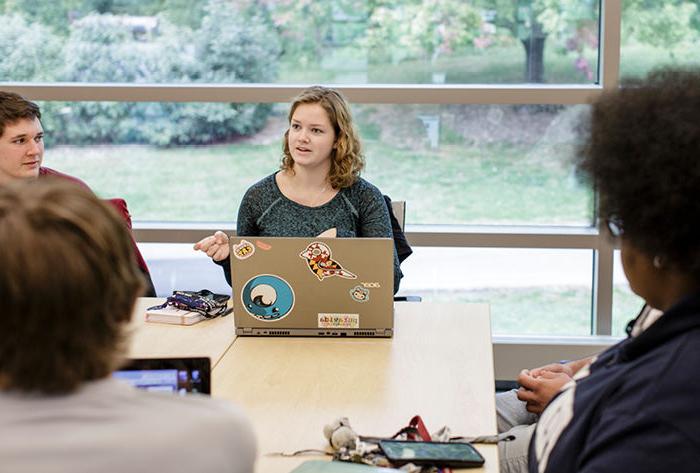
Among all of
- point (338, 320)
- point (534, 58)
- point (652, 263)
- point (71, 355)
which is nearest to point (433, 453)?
point (652, 263)

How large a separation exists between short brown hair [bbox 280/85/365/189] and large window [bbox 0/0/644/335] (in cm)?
71

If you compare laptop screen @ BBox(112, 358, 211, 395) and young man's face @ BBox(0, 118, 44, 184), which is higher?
young man's face @ BBox(0, 118, 44, 184)

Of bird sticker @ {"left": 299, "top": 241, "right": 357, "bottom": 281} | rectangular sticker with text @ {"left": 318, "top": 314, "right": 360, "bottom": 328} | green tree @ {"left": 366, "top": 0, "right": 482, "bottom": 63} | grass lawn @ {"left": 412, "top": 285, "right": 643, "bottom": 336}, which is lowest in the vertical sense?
grass lawn @ {"left": 412, "top": 285, "right": 643, "bottom": 336}

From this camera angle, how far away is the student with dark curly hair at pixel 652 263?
1.34m

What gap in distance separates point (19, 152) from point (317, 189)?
1.03m

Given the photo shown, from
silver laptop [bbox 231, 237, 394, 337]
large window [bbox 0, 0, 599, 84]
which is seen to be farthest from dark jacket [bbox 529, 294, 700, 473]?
large window [bbox 0, 0, 599, 84]

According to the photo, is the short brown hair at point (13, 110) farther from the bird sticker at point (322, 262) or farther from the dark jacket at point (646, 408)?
the dark jacket at point (646, 408)

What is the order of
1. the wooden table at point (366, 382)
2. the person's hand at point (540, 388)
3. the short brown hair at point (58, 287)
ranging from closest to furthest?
1. the short brown hair at point (58, 287)
2. the wooden table at point (366, 382)
3. the person's hand at point (540, 388)

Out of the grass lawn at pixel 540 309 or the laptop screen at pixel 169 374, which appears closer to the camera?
the laptop screen at pixel 169 374

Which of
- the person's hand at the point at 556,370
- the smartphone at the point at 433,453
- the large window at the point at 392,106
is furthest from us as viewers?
the large window at the point at 392,106

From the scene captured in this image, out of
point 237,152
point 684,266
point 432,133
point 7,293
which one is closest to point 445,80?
point 432,133

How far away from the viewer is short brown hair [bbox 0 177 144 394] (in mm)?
1013

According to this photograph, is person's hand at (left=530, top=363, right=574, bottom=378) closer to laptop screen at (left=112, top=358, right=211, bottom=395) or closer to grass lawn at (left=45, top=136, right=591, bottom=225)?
laptop screen at (left=112, top=358, right=211, bottom=395)

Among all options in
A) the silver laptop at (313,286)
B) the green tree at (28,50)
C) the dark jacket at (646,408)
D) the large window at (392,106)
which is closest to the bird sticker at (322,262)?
the silver laptop at (313,286)
